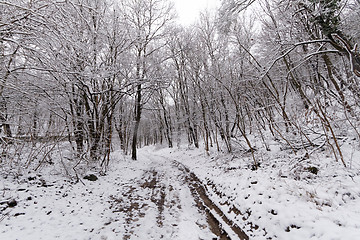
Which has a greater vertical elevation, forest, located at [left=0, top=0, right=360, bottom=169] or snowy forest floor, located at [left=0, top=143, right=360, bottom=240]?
forest, located at [left=0, top=0, right=360, bottom=169]

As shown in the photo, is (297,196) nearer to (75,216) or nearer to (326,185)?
(326,185)

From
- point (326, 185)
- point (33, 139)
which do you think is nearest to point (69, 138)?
point (33, 139)

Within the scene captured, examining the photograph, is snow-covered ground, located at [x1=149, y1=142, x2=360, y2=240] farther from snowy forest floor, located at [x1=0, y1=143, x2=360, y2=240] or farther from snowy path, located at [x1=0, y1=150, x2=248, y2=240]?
snowy path, located at [x1=0, y1=150, x2=248, y2=240]

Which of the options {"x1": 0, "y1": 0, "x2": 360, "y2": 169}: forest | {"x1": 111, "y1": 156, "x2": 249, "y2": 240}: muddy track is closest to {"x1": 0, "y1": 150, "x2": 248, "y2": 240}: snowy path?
{"x1": 111, "y1": 156, "x2": 249, "y2": 240}: muddy track

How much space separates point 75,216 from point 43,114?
412 centimetres

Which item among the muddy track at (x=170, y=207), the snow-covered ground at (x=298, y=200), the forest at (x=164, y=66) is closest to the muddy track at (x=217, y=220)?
the muddy track at (x=170, y=207)

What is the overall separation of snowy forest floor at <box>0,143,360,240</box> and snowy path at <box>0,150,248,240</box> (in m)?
0.02

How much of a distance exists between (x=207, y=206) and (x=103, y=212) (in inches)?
112

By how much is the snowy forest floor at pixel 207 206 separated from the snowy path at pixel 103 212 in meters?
0.02

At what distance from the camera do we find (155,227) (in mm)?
3721

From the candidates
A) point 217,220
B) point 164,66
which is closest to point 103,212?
point 217,220

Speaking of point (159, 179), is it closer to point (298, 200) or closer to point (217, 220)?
point (217, 220)

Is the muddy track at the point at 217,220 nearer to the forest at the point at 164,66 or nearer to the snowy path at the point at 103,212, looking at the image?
the snowy path at the point at 103,212

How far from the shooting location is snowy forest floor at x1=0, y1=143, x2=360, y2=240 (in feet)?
9.86
